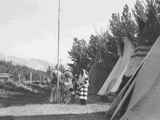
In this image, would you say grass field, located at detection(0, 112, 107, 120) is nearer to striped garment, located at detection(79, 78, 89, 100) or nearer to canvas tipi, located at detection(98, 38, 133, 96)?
striped garment, located at detection(79, 78, 89, 100)

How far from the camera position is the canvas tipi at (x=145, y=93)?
551cm

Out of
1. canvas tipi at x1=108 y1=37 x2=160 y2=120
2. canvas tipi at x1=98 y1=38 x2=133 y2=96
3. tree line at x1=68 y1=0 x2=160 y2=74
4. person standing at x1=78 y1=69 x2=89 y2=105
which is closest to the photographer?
canvas tipi at x1=108 y1=37 x2=160 y2=120

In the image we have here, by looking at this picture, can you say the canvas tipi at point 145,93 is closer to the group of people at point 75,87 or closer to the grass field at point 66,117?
the grass field at point 66,117

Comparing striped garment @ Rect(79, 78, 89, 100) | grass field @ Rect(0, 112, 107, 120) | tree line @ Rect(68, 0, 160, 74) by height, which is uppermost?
tree line @ Rect(68, 0, 160, 74)

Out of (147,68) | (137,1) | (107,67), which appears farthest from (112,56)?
(147,68)

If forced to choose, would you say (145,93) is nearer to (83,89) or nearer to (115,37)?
(83,89)

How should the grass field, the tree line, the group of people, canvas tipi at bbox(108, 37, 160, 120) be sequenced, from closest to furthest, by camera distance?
canvas tipi at bbox(108, 37, 160, 120) < the grass field < the group of people < the tree line

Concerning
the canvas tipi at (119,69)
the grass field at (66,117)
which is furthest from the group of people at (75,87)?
the grass field at (66,117)

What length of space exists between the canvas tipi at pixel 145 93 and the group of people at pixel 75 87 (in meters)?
4.31

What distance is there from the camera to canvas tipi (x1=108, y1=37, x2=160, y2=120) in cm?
551

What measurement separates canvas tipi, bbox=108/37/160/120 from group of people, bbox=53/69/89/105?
170 inches

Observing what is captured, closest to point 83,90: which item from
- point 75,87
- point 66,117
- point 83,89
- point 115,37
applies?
point 83,89

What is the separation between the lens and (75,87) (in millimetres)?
11789

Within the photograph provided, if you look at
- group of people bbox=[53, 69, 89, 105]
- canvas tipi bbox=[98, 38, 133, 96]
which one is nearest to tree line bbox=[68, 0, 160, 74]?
canvas tipi bbox=[98, 38, 133, 96]
